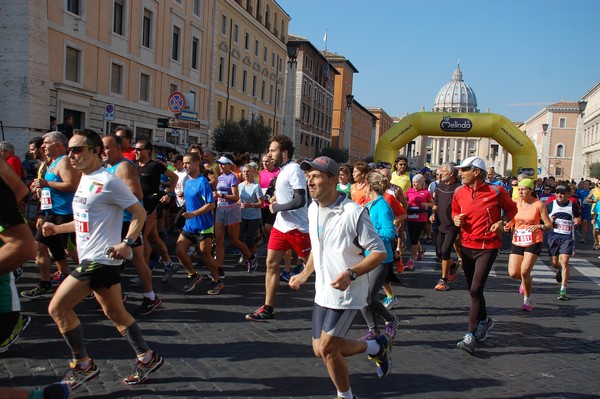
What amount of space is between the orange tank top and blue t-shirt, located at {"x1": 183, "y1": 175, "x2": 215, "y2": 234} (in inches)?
160

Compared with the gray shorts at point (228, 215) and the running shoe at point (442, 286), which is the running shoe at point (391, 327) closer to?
the running shoe at point (442, 286)

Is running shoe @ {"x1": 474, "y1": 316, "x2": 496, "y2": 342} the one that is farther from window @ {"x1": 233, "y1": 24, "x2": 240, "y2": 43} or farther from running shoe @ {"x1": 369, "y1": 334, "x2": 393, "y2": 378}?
window @ {"x1": 233, "y1": 24, "x2": 240, "y2": 43}

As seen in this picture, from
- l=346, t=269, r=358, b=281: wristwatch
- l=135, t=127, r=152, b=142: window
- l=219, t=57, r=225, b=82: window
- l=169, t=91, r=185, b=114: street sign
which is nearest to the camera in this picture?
l=346, t=269, r=358, b=281: wristwatch

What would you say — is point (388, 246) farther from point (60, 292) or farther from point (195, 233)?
point (60, 292)

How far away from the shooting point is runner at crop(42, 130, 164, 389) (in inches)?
154

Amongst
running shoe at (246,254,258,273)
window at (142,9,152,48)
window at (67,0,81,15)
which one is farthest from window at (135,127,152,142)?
running shoe at (246,254,258,273)

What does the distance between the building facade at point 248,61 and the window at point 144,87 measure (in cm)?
804

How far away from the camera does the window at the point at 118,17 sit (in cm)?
2578

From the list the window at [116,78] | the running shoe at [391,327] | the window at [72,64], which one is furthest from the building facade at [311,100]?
the running shoe at [391,327]

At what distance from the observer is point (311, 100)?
65000 mm

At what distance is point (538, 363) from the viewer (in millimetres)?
5215

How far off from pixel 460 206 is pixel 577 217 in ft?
17.6

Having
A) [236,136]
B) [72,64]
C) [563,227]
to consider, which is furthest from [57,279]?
[236,136]

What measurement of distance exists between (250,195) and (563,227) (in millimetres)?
5030
